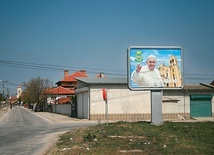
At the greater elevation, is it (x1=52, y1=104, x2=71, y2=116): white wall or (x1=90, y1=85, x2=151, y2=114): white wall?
(x1=90, y1=85, x2=151, y2=114): white wall

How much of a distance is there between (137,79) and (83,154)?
1279cm

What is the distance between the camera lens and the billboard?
23.2m

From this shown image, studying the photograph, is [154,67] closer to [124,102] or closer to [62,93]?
[124,102]

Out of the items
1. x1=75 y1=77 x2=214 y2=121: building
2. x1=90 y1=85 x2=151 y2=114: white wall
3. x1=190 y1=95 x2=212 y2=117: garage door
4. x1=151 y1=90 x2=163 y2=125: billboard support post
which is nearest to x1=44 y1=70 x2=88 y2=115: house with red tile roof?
x1=75 y1=77 x2=214 y2=121: building

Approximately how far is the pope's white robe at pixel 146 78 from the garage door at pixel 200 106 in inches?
835

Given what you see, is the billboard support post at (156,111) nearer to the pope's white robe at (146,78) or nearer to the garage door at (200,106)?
the pope's white robe at (146,78)

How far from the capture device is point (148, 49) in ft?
76.9

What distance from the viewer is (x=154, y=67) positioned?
23438 millimetres

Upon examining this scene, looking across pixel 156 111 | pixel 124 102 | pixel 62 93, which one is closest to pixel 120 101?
pixel 124 102

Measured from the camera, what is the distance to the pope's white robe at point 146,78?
76.2ft

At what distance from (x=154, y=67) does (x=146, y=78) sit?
97 centimetres

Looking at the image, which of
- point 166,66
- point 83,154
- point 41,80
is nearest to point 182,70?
point 166,66

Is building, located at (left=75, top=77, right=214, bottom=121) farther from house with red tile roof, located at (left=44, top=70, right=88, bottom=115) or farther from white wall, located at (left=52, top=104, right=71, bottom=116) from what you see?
house with red tile roof, located at (left=44, top=70, right=88, bottom=115)

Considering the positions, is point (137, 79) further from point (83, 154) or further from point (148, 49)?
point (83, 154)
